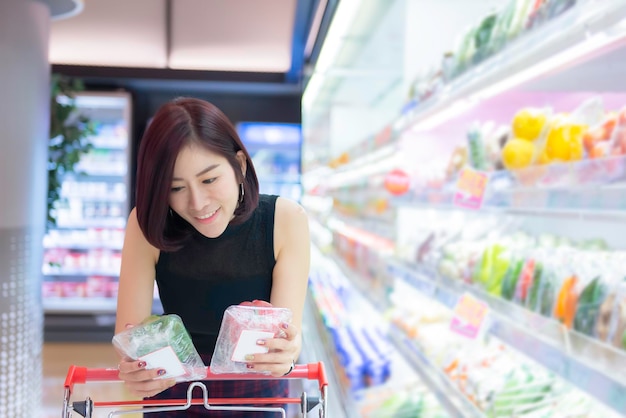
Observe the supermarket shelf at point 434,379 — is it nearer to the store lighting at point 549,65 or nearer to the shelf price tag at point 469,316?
the shelf price tag at point 469,316

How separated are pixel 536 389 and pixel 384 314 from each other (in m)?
1.27

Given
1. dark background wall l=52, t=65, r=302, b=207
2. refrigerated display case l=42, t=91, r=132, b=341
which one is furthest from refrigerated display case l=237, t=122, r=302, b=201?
refrigerated display case l=42, t=91, r=132, b=341

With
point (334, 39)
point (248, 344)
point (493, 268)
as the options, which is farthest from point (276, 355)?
point (334, 39)

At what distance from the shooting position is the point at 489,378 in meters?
2.10

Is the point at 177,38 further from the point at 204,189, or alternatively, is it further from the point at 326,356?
the point at 204,189

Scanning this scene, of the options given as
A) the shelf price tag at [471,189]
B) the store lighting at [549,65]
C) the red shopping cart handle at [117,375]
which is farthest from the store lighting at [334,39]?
the red shopping cart handle at [117,375]

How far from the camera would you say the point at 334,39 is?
4.15m

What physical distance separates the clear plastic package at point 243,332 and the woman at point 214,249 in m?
0.21

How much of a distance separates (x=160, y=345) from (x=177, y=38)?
246 inches

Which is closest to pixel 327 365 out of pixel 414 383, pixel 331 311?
pixel 414 383

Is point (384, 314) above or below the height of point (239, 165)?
below

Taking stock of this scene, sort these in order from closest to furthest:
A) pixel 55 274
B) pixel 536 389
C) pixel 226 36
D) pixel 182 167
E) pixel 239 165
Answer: pixel 182 167
pixel 239 165
pixel 536 389
pixel 226 36
pixel 55 274

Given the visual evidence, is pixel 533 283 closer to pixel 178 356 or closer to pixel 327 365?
pixel 178 356

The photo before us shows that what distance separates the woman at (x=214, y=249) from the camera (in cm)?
144
